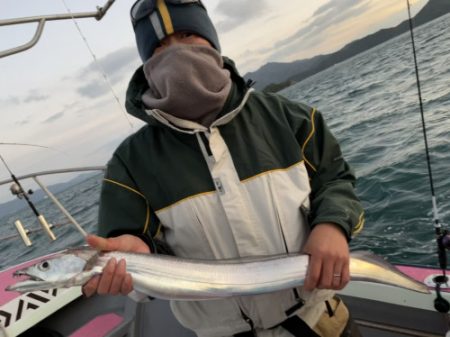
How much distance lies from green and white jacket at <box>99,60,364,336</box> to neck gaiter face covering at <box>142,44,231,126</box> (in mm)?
68

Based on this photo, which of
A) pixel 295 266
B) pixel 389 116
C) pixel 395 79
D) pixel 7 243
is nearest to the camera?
pixel 295 266

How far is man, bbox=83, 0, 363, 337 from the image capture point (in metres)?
1.95

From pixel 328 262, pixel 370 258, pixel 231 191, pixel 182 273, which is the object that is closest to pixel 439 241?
pixel 370 258

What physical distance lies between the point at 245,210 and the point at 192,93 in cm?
67

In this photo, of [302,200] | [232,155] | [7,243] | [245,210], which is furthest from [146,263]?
[7,243]

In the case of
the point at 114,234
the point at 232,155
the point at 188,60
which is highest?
the point at 188,60

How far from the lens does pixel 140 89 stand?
2295 millimetres

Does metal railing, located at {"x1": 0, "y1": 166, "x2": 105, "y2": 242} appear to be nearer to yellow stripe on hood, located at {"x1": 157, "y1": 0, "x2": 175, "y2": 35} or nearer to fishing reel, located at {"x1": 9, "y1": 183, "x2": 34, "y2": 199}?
fishing reel, located at {"x1": 9, "y1": 183, "x2": 34, "y2": 199}

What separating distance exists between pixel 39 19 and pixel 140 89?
2417mm

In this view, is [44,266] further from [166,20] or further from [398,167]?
[398,167]

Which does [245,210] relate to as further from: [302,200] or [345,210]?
[345,210]

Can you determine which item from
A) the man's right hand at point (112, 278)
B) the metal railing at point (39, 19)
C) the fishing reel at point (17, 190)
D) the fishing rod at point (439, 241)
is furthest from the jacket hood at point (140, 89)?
the fishing reel at point (17, 190)

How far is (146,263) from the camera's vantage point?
195cm

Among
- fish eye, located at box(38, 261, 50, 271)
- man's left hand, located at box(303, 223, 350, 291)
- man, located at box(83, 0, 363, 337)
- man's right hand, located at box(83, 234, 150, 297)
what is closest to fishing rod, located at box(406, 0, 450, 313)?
man, located at box(83, 0, 363, 337)
